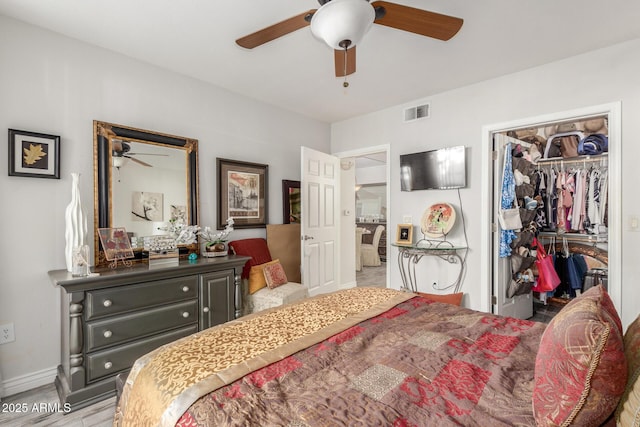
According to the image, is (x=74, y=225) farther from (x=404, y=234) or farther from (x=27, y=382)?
(x=404, y=234)

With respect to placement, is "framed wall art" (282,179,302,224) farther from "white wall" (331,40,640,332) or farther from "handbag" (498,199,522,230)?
"handbag" (498,199,522,230)

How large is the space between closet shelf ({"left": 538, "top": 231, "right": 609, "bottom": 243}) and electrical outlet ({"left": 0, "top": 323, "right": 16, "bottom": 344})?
549cm

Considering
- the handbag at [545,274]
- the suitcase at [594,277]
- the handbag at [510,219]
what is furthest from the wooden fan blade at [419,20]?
the suitcase at [594,277]

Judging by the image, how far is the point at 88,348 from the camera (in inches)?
80.9

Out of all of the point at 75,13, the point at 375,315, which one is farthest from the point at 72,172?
the point at 375,315

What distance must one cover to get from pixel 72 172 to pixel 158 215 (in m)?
0.71

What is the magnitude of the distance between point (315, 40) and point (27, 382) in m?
3.34

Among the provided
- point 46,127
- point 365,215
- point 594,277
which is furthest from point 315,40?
point 365,215

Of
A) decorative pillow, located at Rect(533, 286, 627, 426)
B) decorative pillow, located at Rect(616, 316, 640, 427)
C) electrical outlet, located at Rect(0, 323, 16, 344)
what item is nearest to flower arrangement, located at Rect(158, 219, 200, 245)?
electrical outlet, located at Rect(0, 323, 16, 344)

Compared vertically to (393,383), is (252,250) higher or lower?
higher

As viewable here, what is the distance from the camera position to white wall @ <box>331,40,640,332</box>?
2.47 metres

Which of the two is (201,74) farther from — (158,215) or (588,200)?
(588,200)

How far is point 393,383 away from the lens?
1.03 m

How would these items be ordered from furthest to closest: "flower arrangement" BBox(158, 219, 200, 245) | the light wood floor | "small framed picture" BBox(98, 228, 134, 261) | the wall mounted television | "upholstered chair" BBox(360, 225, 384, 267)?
1. "upholstered chair" BBox(360, 225, 384, 267)
2. the wall mounted television
3. "flower arrangement" BBox(158, 219, 200, 245)
4. "small framed picture" BBox(98, 228, 134, 261)
5. the light wood floor
